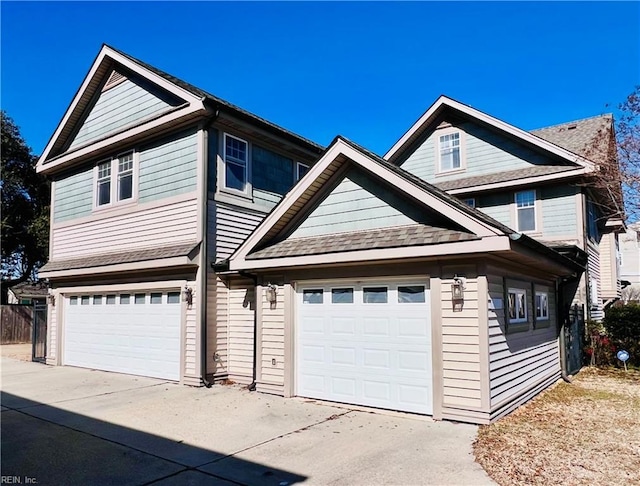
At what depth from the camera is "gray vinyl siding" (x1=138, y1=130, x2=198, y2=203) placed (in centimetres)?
1148

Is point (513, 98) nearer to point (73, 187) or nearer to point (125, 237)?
point (125, 237)

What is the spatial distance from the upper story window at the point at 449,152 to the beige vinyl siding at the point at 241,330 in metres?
9.62

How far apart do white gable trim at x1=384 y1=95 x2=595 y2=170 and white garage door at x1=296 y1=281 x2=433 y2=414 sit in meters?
9.12

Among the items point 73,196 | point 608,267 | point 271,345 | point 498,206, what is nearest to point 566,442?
point 271,345

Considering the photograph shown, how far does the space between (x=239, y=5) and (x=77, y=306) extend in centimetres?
978

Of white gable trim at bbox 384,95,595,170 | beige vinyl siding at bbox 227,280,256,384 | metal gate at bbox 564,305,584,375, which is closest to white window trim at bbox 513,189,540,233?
white gable trim at bbox 384,95,595,170

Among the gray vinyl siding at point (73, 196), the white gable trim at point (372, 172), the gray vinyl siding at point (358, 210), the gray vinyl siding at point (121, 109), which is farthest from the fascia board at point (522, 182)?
the gray vinyl siding at point (73, 196)

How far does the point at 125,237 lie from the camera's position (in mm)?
12836

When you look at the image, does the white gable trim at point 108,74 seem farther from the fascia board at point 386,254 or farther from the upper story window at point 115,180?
the fascia board at point 386,254

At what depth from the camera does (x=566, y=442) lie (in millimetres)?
6504

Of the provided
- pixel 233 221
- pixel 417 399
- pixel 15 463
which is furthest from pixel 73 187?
pixel 417 399

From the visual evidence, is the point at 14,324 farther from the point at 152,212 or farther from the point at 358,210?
the point at 358,210

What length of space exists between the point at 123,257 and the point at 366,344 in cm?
716

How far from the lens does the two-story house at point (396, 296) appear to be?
294 inches
